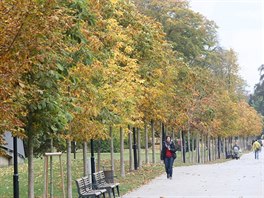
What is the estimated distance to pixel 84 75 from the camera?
61.6 ft

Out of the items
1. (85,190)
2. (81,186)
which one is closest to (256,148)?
(85,190)

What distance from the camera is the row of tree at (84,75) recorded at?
35.6ft

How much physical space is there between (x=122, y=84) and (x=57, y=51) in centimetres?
1338

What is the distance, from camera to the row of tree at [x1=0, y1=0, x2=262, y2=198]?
427 inches

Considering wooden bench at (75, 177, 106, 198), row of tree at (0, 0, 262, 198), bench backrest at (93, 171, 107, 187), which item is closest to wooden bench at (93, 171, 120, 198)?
bench backrest at (93, 171, 107, 187)

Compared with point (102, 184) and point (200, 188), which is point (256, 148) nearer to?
point (200, 188)

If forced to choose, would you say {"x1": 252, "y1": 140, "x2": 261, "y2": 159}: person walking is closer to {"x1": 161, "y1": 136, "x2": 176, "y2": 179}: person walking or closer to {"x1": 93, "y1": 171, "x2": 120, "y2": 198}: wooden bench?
{"x1": 161, "y1": 136, "x2": 176, "y2": 179}: person walking

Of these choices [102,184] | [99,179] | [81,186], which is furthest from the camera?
[99,179]

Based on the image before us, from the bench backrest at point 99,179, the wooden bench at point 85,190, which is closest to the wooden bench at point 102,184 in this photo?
the bench backrest at point 99,179

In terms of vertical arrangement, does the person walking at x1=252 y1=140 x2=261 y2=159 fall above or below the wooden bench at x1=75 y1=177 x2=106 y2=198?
above

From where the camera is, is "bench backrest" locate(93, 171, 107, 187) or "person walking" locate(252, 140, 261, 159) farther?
"person walking" locate(252, 140, 261, 159)

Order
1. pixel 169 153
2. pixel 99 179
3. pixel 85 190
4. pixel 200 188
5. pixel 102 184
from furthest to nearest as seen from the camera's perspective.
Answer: pixel 169 153, pixel 200 188, pixel 99 179, pixel 102 184, pixel 85 190

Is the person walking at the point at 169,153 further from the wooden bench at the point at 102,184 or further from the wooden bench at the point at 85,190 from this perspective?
the wooden bench at the point at 85,190

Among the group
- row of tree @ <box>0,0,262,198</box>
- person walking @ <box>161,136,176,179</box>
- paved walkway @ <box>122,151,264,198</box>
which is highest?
row of tree @ <box>0,0,262,198</box>
